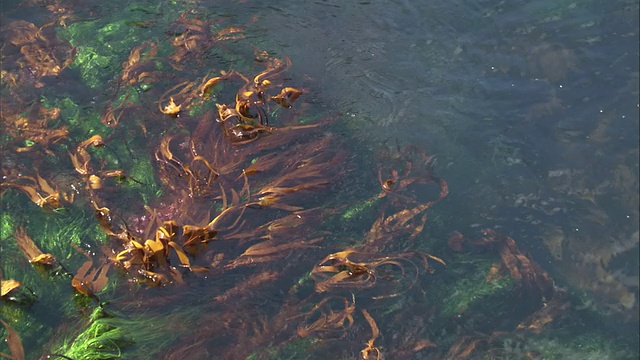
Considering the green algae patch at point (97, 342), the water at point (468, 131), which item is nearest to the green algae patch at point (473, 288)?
the water at point (468, 131)

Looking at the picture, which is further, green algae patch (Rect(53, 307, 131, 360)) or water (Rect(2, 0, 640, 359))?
water (Rect(2, 0, 640, 359))

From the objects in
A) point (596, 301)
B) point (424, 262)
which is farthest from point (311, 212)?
point (596, 301)

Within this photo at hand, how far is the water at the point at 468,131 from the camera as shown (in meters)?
3.17

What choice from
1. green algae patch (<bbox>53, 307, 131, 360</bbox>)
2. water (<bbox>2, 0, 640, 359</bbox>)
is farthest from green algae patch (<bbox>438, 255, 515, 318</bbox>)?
green algae patch (<bbox>53, 307, 131, 360</bbox>)

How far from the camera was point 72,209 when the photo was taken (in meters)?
3.33

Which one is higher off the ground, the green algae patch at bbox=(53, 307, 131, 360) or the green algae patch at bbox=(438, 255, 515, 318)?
the green algae patch at bbox=(438, 255, 515, 318)

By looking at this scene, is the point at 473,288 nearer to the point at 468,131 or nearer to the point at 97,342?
the point at 468,131

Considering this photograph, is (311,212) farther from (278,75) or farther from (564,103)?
(564,103)

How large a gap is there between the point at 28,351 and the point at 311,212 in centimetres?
144

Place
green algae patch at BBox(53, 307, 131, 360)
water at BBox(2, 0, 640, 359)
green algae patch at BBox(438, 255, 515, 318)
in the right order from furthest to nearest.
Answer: green algae patch at BBox(438, 255, 515, 318) < water at BBox(2, 0, 640, 359) < green algae patch at BBox(53, 307, 131, 360)

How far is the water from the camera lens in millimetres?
3172

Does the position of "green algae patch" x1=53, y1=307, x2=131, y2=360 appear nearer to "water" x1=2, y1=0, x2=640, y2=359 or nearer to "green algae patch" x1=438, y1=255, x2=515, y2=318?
"water" x1=2, y1=0, x2=640, y2=359

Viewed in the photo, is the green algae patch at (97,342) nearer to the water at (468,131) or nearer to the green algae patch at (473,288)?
the water at (468,131)

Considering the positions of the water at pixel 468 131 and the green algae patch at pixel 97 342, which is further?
the water at pixel 468 131
